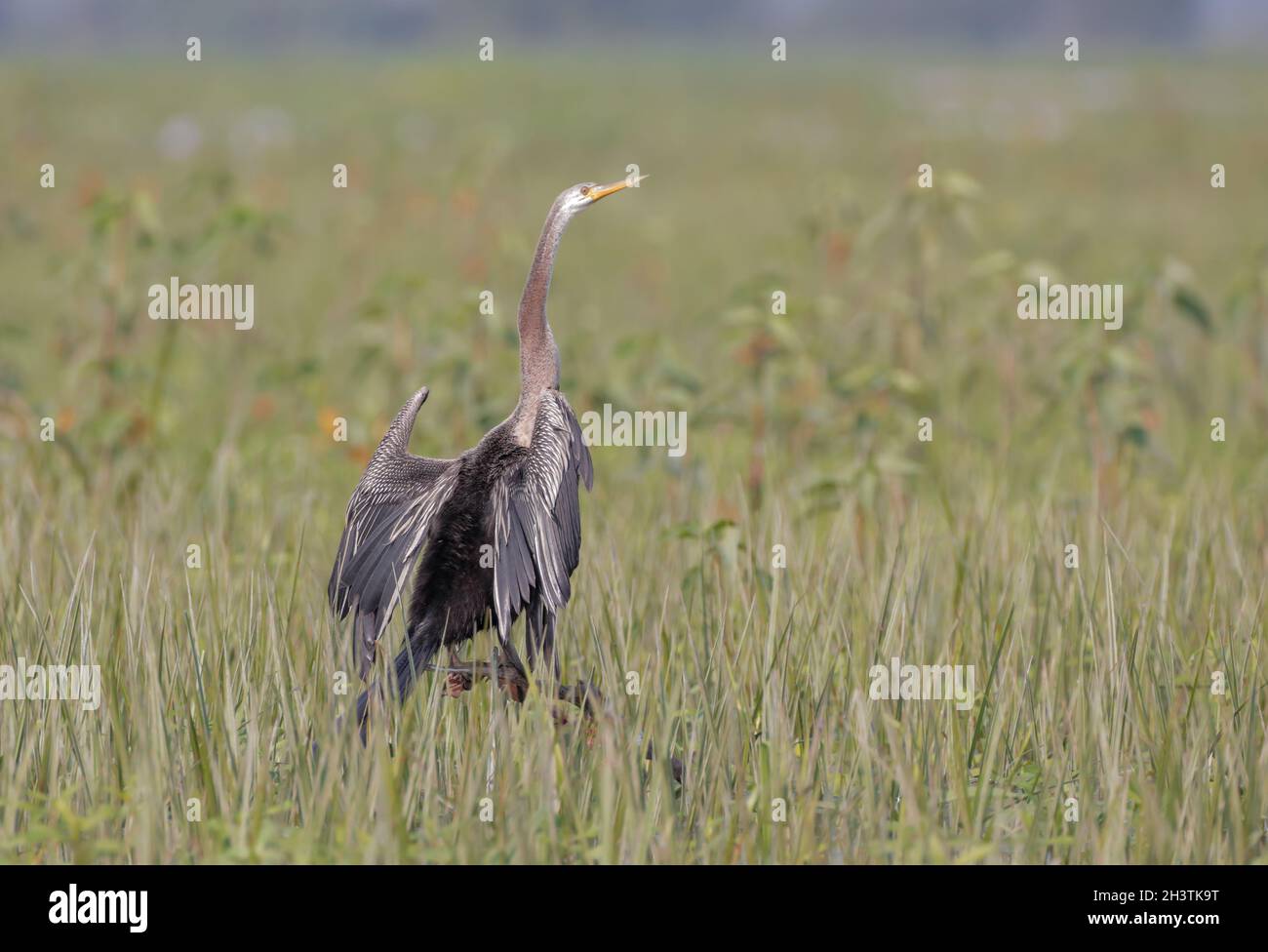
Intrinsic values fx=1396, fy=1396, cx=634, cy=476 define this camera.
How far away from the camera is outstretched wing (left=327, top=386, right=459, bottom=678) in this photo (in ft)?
13.1

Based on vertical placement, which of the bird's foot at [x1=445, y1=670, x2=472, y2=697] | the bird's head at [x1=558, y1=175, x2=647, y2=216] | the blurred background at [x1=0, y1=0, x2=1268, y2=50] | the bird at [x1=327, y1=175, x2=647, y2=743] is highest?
the blurred background at [x1=0, y1=0, x2=1268, y2=50]

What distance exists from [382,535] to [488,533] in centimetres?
31

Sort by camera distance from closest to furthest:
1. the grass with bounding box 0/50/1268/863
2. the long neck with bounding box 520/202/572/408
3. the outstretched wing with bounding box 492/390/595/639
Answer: the grass with bounding box 0/50/1268/863
the outstretched wing with bounding box 492/390/595/639
the long neck with bounding box 520/202/572/408

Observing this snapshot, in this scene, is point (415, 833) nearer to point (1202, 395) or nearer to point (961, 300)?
point (1202, 395)

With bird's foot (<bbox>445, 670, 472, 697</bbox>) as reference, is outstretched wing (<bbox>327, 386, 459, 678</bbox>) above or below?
above

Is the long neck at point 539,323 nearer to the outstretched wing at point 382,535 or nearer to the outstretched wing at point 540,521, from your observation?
the outstretched wing at point 540,521

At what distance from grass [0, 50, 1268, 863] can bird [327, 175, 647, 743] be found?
21 centimetres

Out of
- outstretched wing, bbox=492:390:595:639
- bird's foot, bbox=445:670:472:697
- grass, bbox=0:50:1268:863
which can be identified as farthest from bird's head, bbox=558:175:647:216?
bird's foot, bbox=445:670:472:697

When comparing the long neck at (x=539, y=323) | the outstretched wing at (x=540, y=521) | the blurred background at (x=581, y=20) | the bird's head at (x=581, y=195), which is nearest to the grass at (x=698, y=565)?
the outstretched wing at (x=540, y=521)

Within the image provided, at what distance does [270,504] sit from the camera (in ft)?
22.0

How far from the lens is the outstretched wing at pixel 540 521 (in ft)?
13.0

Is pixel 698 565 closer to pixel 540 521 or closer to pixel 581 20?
pixel 540 521

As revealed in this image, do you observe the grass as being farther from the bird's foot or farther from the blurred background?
the blurred background
